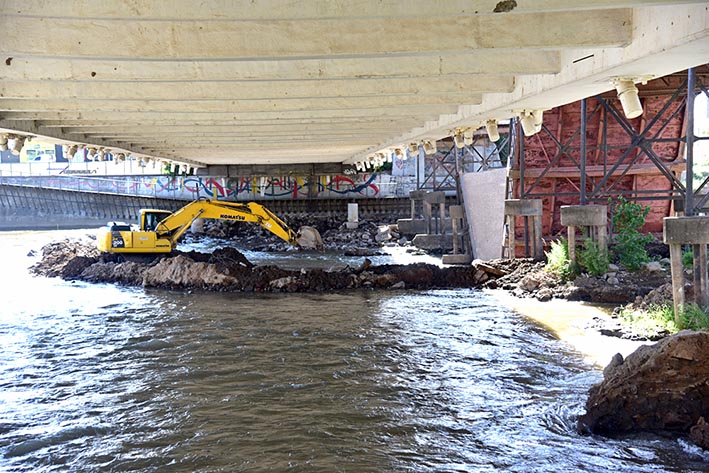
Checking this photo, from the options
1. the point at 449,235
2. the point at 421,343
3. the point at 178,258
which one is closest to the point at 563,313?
the point at 421,343

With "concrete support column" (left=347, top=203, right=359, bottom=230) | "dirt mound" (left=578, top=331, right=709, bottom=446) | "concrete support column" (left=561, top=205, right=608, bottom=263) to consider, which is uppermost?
"concrete support column" (left=347, top=203, right=359, bottom=230)

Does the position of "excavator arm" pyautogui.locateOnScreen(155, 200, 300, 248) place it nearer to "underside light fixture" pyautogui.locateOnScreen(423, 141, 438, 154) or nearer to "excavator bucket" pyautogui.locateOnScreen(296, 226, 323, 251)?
"underside light fixture" pyautogui.locateOnScreen(423, 141, 438, 154)

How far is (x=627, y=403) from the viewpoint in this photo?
26.5 feet

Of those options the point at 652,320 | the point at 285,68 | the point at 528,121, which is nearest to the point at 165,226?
the point at 528,121

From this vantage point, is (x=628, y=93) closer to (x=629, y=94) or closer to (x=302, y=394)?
(x=629, y=94)

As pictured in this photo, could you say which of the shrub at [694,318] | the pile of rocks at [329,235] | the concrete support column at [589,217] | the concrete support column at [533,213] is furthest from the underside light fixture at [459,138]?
the pile of rocks at [329,235]

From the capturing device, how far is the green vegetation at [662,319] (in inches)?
458

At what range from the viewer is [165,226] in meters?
25.0

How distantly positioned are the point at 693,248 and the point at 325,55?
25.4ft

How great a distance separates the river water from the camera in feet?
25.4

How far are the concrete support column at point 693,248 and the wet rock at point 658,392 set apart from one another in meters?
3.80

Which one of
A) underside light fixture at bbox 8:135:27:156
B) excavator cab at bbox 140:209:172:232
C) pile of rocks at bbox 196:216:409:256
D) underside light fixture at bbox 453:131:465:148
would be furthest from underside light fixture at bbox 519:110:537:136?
pile of rocks at bbox 196:216:409:256

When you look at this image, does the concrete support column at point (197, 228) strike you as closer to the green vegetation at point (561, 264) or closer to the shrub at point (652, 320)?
the green vegetation at point (561, 264)

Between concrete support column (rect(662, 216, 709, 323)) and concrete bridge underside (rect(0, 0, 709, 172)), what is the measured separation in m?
2.79
